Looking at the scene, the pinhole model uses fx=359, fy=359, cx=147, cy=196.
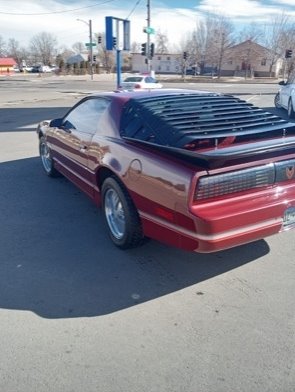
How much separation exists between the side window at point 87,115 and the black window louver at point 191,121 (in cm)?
51

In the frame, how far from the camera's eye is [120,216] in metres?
3.78

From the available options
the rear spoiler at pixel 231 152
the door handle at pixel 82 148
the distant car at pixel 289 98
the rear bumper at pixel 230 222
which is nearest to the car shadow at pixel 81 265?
the rear bumper at pixel 230 222

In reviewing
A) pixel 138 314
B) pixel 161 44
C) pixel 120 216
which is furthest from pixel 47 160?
pixel 161 44

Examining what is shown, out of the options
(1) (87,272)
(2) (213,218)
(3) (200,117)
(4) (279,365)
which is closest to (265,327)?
(4) (279,365)

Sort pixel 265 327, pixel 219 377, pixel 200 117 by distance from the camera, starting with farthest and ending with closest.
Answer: pixel 200 117 → pixel 265 327 → pixel 219 377

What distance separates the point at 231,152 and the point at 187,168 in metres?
0.38

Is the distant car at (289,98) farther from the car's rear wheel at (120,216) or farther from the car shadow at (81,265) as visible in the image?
the car's rear wheel at (120,216)

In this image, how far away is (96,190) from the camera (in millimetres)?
4180

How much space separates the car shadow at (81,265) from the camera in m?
2.95

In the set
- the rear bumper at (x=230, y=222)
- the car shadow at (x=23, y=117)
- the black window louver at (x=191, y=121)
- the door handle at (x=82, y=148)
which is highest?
the black window louver at (x=191, y=121)

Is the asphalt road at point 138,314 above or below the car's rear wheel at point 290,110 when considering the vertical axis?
below

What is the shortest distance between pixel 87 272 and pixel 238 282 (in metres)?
1.37

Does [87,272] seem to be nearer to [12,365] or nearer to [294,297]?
[12,365]

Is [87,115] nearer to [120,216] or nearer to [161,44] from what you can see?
[120,216]
